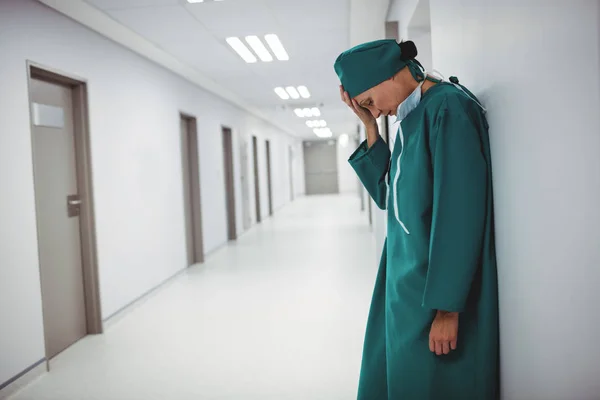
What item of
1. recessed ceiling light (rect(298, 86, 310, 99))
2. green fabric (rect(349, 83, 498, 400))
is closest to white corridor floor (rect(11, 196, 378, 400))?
green fabric (rect(349, 83, 498, 400))

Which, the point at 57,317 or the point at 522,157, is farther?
the point at 57,317

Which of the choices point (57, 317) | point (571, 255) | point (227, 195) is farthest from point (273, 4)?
point (227, 195)

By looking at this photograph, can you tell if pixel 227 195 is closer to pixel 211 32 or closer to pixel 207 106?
pixel 207 106

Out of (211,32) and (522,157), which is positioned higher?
(211,32)

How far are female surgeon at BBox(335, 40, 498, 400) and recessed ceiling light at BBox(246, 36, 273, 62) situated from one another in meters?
3.96

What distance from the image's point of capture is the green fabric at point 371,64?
1.41m

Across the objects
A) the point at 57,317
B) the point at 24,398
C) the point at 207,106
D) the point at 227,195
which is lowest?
the point at 24,398

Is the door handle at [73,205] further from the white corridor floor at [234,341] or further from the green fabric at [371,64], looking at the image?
the green fabric at [371,64]

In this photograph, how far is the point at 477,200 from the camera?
124 centimetres

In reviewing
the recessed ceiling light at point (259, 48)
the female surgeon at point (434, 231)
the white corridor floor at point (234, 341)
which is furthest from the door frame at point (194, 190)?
the female surgeon at point (434, 231)

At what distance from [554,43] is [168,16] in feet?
12.9

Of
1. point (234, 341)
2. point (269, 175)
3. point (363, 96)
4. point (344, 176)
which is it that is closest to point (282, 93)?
point (269, 175)

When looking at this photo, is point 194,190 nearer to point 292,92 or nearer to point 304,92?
point 292,92

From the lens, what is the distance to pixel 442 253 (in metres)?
1.23
